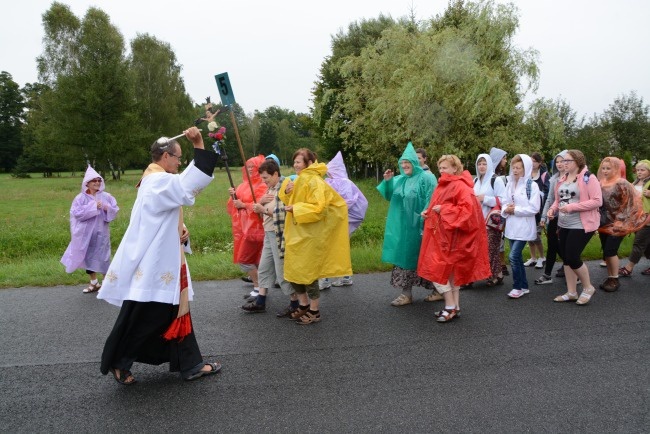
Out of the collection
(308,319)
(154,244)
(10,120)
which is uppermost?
(10,120)

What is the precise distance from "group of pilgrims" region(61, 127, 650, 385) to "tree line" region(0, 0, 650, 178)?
20.8ft

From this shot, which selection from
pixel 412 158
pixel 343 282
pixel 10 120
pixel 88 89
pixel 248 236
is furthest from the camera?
pixel 10 120

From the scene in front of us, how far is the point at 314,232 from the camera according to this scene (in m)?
5.38

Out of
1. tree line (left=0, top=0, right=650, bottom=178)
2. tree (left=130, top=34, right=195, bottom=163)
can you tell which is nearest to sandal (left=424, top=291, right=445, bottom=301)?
tree line (left=0, top=0, right=650, bottom=178)

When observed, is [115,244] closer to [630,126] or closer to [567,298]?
[567,298]

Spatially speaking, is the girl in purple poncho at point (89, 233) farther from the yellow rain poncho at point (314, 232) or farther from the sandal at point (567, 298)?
the sandal at point (567, 298)

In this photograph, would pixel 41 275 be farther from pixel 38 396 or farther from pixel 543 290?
pixel 543 290

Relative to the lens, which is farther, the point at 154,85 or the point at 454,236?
the point at 154,85

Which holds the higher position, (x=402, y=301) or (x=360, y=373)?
(x=360, y=373)

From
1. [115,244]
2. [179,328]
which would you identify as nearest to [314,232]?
[179,328]

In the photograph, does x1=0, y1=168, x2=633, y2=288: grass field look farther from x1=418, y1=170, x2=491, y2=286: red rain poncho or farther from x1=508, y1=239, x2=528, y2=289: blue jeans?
x1=418, y1=170, x2=491, y2=286: red rain poncho

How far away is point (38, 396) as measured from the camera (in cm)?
382

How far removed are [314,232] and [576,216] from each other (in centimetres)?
334

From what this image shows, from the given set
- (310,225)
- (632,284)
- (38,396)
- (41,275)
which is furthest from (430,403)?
(41,275)
